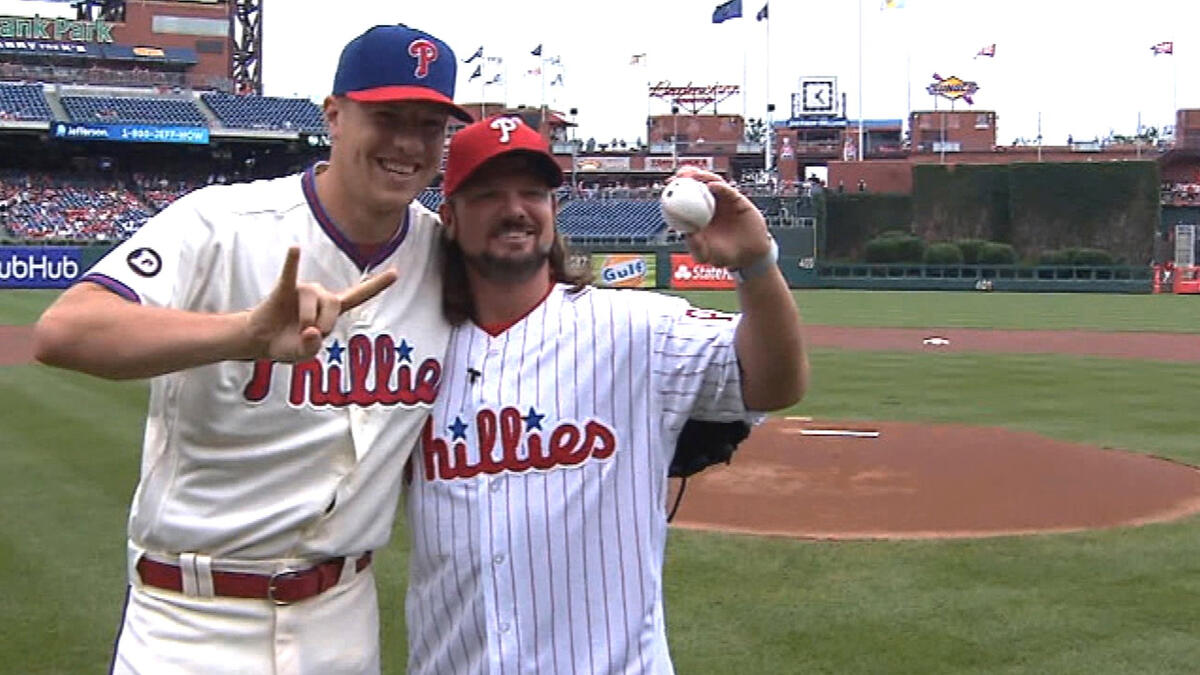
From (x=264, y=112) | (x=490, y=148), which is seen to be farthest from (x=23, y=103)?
(x=490, y=148)

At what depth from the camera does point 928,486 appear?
26.6ft

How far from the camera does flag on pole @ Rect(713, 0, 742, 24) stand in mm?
40219

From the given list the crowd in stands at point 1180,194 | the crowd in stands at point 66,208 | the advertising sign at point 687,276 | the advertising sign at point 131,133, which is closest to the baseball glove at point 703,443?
the advertising sign at point 687,276

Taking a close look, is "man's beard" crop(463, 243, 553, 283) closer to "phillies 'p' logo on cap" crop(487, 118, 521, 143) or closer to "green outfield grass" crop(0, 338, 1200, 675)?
"phillies 'p' logo on cap" crop(487, 118, 521, 143)

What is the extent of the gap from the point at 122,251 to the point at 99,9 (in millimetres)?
66802

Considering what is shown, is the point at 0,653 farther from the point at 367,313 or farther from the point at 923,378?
the point at 923,378

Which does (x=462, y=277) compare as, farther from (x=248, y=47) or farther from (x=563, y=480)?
(x=248, y=47)

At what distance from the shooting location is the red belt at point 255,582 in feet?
7.38

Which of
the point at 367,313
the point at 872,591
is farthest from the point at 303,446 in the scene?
the point at 872,591

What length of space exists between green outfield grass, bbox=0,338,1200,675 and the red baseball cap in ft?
9.04

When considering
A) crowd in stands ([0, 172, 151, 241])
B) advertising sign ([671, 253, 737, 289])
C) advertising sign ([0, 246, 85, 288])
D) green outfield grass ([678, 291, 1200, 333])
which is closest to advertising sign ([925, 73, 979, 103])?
green outfield grass ([678, 291, 1200, 333])

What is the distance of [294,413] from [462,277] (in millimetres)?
431

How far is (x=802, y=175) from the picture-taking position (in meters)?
73.1

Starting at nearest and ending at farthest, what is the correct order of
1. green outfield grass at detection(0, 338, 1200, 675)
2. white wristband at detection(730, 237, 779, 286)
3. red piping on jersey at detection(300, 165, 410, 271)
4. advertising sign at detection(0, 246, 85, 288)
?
white wristband at detection(730, 237, 779, 286) < red piping on jersey at detection(300, 165, 410, 271) < green outfield grass at detection(0, 338, 1200, 675) < advertising sign at detection(0, 246, 85, 288)
